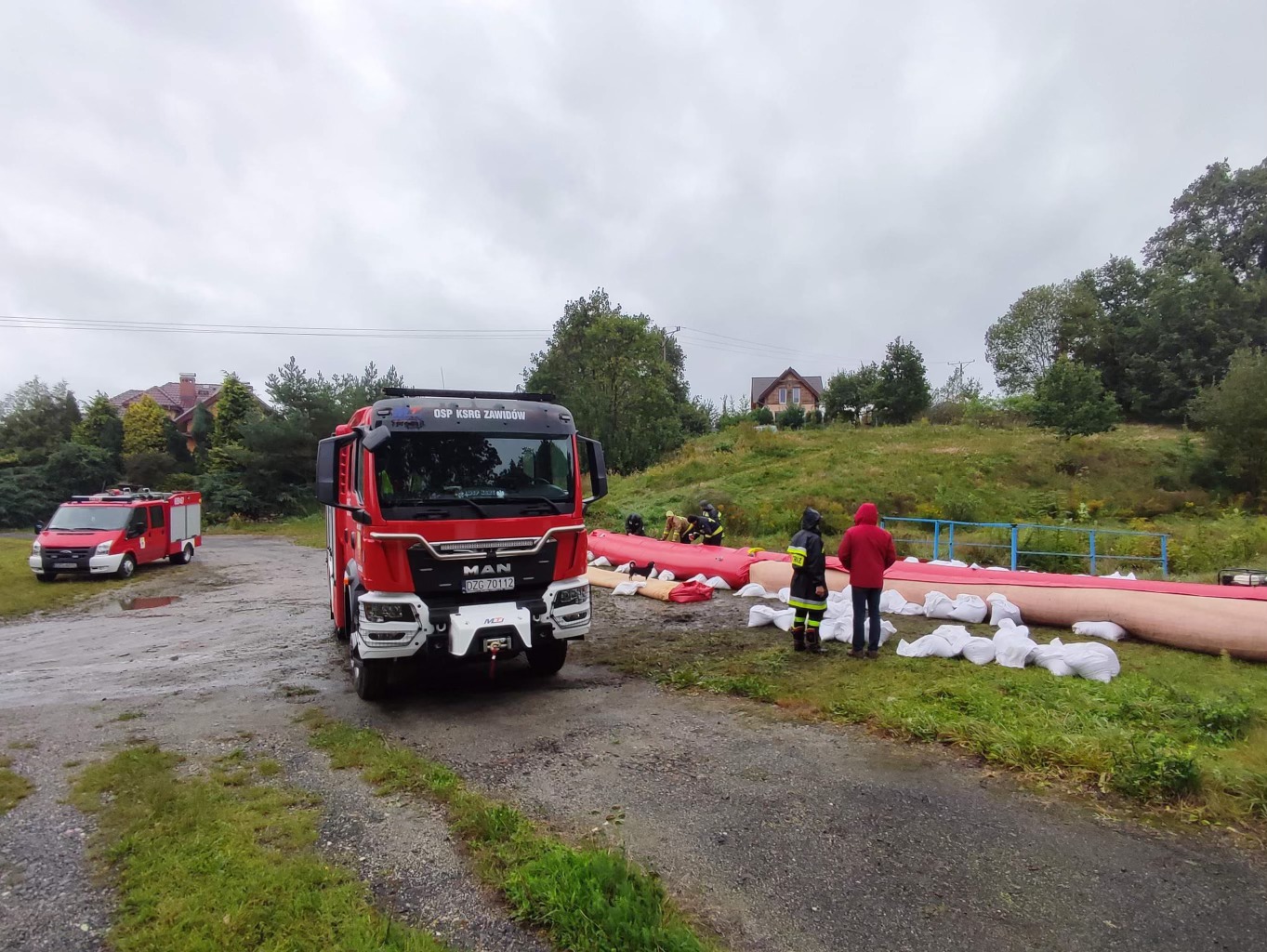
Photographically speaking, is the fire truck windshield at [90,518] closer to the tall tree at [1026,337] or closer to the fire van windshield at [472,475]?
the fire van windshield at [472,475]

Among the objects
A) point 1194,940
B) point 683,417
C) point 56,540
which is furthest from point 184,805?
point 683,417

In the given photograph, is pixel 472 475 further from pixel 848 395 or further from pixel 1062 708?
pixel 848 395

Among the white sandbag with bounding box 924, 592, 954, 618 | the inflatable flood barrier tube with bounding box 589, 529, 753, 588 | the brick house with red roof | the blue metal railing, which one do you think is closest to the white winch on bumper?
the white sandbag with bounding box 924, 592, 954, 618

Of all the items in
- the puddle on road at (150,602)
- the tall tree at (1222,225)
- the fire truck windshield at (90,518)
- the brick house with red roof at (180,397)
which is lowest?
the puddle on road at (150,602)

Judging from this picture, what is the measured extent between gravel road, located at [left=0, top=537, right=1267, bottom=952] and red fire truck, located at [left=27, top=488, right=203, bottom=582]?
11.6 meters

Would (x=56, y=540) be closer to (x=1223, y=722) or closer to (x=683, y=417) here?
(x=1223, y=722)

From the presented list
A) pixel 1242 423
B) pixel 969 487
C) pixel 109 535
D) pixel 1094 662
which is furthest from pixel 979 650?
pixel 1242 423

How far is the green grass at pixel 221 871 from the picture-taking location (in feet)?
9.84

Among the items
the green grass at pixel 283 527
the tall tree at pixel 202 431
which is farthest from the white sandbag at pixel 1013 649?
the tall tree at pixel 202 431

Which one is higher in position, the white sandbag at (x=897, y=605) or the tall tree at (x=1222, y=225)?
the tall tree at (x=1222, y=225)

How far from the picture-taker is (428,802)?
4426 millimetres

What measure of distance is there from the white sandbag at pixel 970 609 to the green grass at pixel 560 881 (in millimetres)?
6994

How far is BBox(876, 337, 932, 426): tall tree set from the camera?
37.3 metres

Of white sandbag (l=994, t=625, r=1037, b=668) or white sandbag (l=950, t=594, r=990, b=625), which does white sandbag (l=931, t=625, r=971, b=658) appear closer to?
white sandbag (l=994, t=625, r=1037, b=668)
